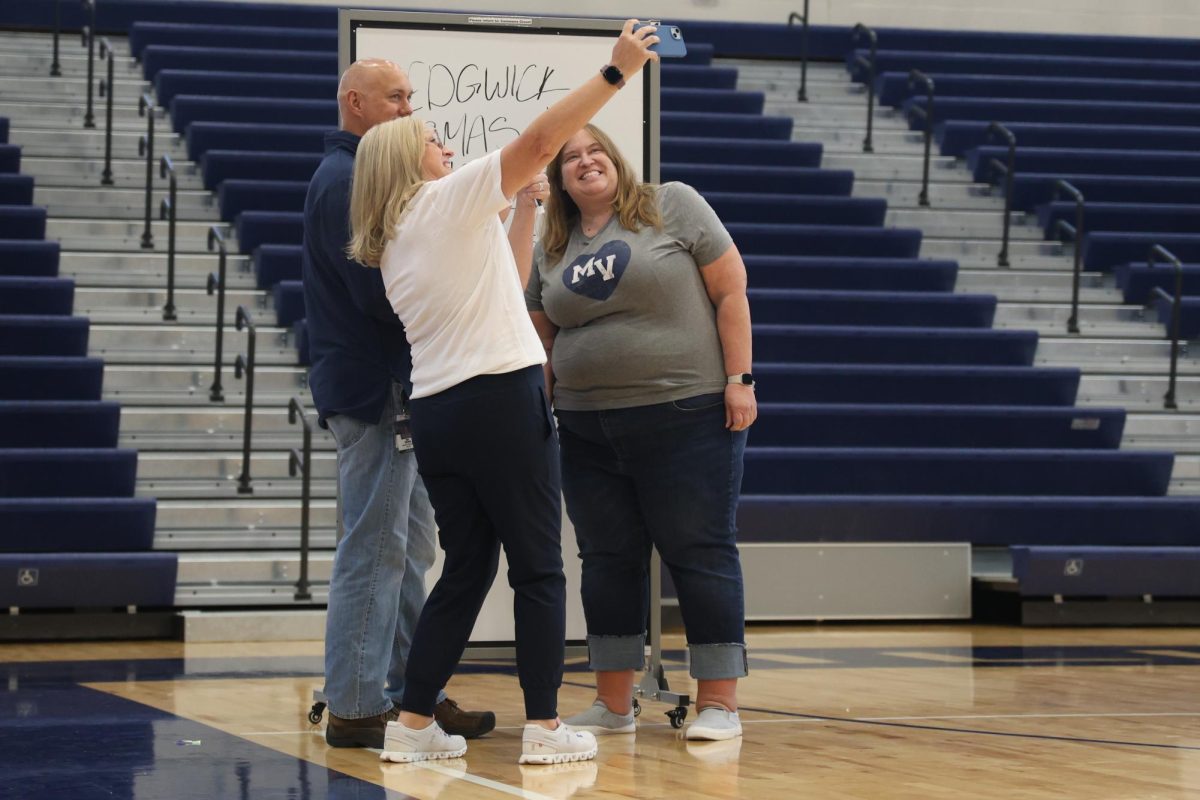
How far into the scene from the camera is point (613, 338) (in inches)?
136

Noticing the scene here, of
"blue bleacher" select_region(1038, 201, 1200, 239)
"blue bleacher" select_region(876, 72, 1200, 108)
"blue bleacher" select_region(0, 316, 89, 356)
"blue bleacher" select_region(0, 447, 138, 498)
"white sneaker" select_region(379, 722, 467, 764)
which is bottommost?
"blue bleacher" select_region(0, 447, 138, 498)

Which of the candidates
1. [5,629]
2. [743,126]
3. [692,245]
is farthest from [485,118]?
[743,126]

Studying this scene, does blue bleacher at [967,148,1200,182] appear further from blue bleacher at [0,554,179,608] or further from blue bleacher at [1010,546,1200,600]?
blue bleacher at [0,554,179,608]

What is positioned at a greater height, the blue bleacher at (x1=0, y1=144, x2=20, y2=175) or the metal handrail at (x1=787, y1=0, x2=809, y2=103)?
the metal handrail at (x1=787, y1=0, x2=809, y2=103)

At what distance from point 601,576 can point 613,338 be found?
1.63 feet

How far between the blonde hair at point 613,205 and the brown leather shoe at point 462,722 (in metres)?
0.92

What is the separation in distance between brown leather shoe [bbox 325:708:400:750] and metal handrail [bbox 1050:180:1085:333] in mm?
5703

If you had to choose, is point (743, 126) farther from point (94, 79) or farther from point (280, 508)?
point (280, 508)

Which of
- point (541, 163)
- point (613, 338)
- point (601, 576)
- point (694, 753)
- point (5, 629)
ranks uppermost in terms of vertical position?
point (541, 163)

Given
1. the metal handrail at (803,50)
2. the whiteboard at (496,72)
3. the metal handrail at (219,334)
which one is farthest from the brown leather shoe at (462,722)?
the metal handrail at (803,50)

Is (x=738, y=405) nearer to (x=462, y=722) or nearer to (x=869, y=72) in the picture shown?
(x=462, y=722)

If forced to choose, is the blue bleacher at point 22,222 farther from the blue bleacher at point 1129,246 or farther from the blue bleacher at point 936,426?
the blue bleacher at point 1129,246

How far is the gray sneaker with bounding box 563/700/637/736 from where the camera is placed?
3564 millimetres

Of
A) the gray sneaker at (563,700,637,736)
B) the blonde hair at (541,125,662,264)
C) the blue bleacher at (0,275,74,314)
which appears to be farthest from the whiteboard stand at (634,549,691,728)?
the blue bleacher at (0,275,74,314)
